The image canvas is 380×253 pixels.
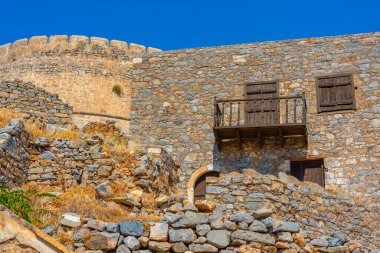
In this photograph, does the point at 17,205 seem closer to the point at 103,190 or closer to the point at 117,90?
the point at 103,190

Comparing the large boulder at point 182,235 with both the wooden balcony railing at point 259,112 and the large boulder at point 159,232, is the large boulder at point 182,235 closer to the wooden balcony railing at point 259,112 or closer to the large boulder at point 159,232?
the large boulder at point 159,232

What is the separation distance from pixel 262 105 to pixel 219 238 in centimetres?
1016

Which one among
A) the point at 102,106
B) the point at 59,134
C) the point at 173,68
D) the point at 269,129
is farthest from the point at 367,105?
the point at 102,106

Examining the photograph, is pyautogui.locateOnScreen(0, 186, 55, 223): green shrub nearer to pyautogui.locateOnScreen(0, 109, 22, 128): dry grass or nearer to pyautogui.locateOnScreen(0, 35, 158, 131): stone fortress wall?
pyautogui.locateOnScreen(0, 109, 22, 128): dry grass

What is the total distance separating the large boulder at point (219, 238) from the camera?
7.80 meters

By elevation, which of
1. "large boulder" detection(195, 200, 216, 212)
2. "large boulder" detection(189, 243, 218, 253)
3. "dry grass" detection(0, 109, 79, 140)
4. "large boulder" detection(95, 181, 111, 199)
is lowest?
"large boulder" detection(189, 243, 218, 253)

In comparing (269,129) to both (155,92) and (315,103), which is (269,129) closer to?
(315,103)

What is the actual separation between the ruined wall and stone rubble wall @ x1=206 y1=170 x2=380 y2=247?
4262 mm

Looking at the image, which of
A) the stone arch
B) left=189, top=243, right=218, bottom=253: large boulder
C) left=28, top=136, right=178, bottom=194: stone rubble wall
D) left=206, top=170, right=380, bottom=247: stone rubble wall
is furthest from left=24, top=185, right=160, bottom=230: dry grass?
the stone arch

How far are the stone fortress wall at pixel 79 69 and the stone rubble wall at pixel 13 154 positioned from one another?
1662 centimetres

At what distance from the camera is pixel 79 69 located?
1206 inches

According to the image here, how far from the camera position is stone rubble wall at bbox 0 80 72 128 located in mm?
16016

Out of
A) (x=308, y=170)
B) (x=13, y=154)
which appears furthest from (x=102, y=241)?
(x=308, y=170)

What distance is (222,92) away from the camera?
18.3 meters
